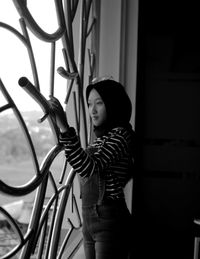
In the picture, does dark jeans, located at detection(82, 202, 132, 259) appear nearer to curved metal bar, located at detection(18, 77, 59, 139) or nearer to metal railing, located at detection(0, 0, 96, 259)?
metal railing, located at detection(0, 0, 96, 259)

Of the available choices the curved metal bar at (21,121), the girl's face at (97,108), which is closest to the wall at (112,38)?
the girl's face at (97,108)

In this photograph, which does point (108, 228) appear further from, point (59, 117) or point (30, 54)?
point (30, 54)

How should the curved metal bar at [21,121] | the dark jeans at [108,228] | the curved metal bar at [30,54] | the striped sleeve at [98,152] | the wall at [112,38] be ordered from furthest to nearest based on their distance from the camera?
the wall at [112,38] → the dark jeans at [108,228] → the striped sleeve at [98,152] → the curved metal bar at [30,54] → the curved metal bar at [21,121]

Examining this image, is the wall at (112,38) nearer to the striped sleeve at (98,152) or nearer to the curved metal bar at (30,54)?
the striped sleeve at (98,152)

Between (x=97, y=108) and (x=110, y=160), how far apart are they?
0.71ft

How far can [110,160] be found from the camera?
4.46 ft

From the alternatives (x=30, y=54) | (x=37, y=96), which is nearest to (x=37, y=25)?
(x=30, y=54)

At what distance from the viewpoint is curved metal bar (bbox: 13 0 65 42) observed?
106cm

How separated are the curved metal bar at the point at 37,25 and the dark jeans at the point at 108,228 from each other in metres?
0.58

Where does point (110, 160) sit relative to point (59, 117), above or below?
below

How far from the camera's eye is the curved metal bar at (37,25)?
1058 mm

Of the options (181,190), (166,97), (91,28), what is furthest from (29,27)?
(181,190)

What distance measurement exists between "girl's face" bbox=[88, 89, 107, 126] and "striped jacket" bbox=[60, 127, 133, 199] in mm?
63

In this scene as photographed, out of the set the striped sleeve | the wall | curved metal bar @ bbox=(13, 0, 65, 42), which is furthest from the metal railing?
the wall
